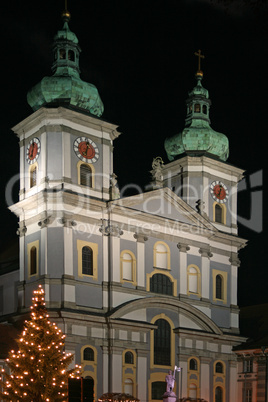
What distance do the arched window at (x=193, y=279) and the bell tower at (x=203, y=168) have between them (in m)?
3.31

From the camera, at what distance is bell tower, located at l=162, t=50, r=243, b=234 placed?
44.6 metres

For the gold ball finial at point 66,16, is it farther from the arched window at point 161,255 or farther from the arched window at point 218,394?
the arched window at point 218,394

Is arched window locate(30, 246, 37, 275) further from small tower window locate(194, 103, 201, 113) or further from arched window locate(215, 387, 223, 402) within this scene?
small tower window locate(194, 103, 201, 113)

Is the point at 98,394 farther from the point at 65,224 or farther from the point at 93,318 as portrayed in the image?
the point at 65,224

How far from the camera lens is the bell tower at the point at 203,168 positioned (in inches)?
1757

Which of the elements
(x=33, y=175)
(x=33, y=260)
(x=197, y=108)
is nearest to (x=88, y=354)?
(x=33, y=260)

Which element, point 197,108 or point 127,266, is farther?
point 197,108

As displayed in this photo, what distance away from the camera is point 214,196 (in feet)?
148

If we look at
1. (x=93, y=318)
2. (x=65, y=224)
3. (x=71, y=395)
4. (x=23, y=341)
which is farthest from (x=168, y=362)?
(x=71, y=395)

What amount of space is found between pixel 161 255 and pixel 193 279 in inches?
105

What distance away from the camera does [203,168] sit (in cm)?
4472

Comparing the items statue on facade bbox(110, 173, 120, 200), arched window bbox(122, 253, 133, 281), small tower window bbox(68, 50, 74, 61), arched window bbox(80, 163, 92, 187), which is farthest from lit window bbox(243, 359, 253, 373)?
small tower window bbox(68, 50, 74, 61)

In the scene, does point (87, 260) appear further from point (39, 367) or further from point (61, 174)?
point (39, 367)

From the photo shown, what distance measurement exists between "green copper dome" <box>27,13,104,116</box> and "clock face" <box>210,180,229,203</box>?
8.67m
